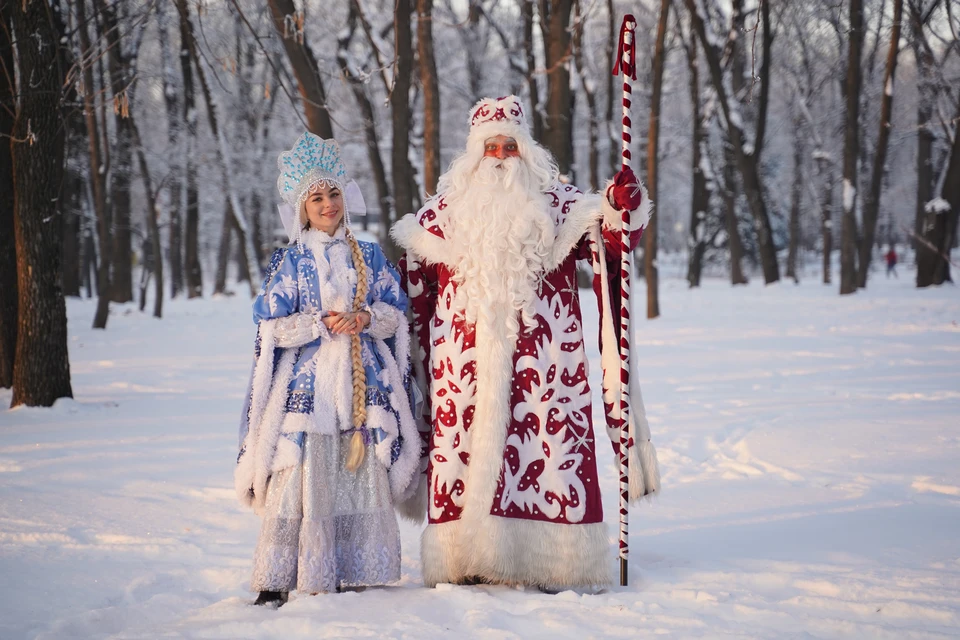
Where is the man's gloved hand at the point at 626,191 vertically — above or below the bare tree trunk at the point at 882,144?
below

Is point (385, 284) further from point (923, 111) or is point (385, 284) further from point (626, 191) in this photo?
point (923, 111)

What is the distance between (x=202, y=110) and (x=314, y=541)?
86.4 feet

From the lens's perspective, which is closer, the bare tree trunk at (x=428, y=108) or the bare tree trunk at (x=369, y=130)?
the bare tree trunk at (x=428, y=108)

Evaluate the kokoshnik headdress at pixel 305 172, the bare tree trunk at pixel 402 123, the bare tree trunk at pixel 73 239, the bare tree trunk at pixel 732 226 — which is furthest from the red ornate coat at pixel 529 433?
the bare tree trunk at pixel 732 226

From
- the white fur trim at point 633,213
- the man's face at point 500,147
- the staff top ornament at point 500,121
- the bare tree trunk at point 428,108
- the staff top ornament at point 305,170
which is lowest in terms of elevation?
the white fur trim at point 633,213

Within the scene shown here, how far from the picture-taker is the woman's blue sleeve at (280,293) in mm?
4133

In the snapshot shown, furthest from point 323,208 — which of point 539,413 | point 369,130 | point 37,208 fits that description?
point 369,130

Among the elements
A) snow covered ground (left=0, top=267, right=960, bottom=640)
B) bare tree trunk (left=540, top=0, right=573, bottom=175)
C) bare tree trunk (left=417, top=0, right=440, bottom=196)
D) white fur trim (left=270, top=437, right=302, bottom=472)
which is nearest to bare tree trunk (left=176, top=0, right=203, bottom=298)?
bare tree trunk (left=417, top=0, right=440, bottom=196)

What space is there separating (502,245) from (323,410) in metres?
1.13

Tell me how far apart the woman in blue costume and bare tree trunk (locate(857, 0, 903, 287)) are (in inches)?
610

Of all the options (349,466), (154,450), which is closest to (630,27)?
(349,466)

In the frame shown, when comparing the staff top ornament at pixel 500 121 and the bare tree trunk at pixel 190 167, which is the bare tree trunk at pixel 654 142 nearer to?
the staff top ornament at pixel 500 121

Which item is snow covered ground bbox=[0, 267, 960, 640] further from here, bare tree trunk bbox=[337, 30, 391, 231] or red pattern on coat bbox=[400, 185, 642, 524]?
bare tree trunk bbox=[337, 30, 391, 231]

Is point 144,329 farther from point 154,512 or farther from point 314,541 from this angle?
point 314,541
